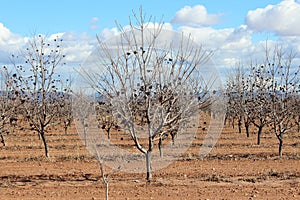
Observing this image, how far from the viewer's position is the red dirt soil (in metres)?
11.1

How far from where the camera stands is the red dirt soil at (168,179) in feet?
36.6

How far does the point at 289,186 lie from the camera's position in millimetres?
12125

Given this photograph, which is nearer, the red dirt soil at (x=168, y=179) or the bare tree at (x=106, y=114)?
the red dirt soil at (x=168, y=179)

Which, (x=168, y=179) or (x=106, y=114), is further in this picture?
(x=106, y=114)

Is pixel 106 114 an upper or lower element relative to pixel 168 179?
upper

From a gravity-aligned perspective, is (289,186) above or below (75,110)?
below

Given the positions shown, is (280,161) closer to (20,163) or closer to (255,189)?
(255,189)

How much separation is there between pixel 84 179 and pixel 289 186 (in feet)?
18.4

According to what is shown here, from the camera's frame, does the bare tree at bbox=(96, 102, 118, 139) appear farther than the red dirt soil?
Yes

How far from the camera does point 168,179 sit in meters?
13.1

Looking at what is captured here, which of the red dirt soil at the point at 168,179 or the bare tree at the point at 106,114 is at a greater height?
the bare tree at the point at 106,114

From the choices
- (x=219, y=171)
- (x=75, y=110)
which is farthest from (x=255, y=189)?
(x=75, y=110)

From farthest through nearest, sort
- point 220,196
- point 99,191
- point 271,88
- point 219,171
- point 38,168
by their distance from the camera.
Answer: point 271,88 → point 38,168 → point 219,171 → point 99,191 → point 220,196

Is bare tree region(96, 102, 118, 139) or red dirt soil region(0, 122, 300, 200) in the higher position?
bare tree region(96, 102, 118, 139)
